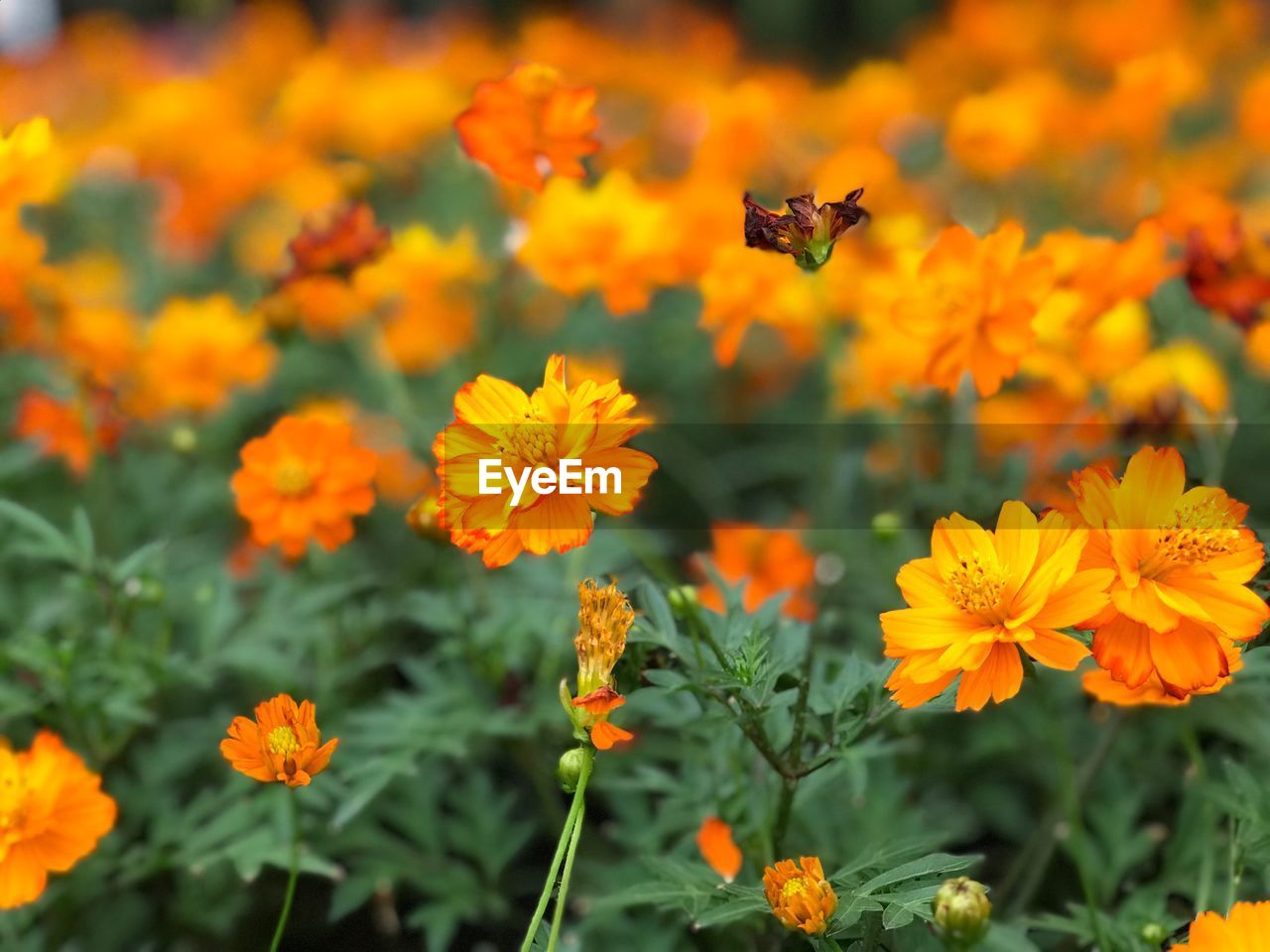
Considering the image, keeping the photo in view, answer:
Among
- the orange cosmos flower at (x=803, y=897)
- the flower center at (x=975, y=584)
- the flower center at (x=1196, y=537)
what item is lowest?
the orange cosmos flower at (x=803, y=897)

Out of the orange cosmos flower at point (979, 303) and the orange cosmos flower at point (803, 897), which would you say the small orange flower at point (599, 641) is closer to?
the orange cosmos flower at point (803, 897)

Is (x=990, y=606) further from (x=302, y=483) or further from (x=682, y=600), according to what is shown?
(x=302, y=483)

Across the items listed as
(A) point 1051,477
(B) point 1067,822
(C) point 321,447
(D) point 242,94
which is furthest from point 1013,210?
(D) point 242,94

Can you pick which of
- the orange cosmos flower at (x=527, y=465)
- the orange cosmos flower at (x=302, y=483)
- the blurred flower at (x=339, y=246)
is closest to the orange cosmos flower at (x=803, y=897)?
the orange cosmos flower at (x=527, y=465)

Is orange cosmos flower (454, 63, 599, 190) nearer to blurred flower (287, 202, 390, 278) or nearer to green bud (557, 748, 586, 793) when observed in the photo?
blurred flower (287, 202, 390, 278)

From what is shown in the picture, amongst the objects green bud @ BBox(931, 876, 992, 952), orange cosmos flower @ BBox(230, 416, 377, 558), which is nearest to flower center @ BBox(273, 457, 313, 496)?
orange cosmos flower @ BBox(230, 416, 377, 558)

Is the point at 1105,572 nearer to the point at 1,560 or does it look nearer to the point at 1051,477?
the point at 1051,477

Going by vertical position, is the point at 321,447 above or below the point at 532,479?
below
